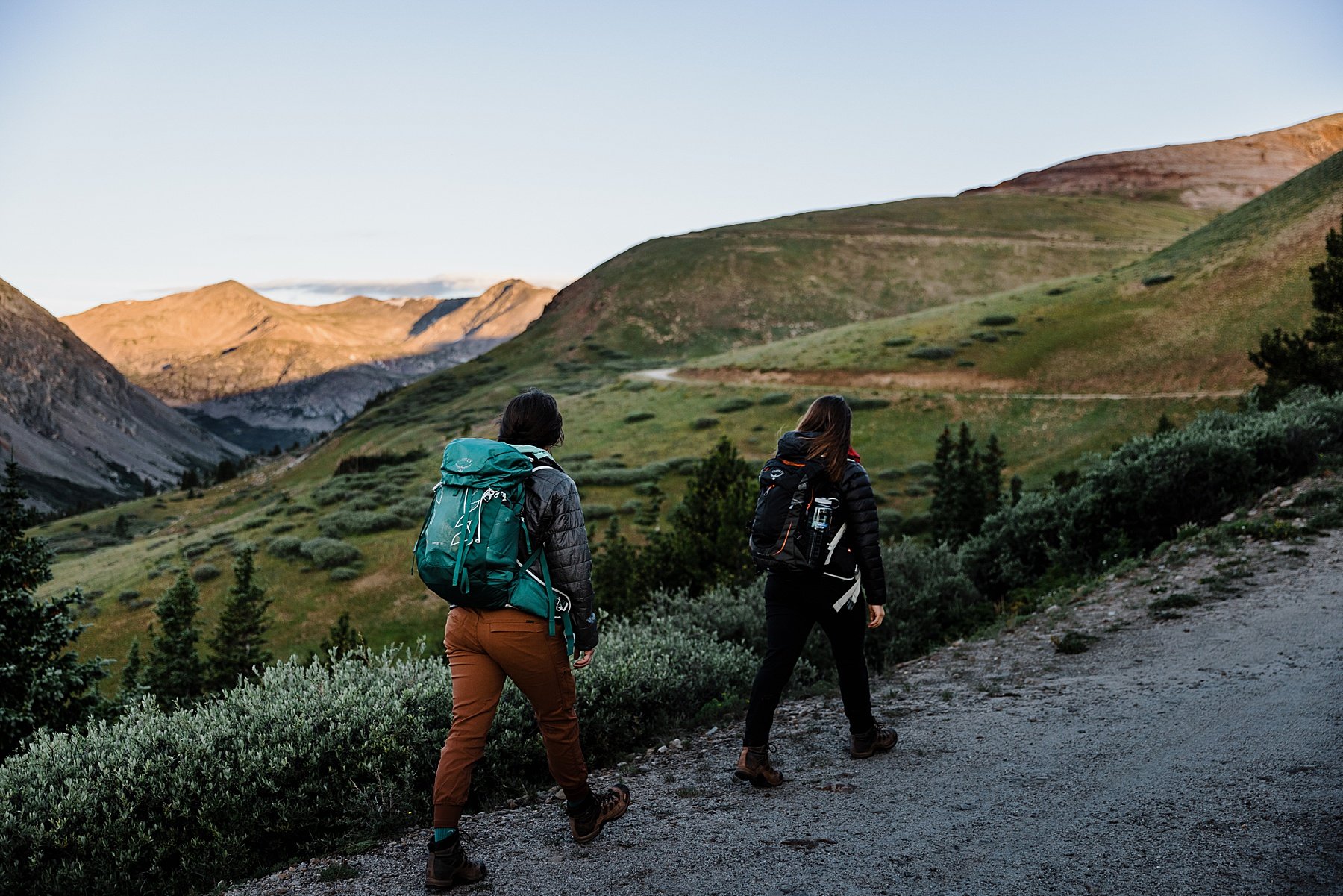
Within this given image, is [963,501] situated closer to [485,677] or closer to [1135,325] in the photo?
[485,677]

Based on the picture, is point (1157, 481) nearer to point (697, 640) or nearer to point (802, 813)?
point (697, 640)

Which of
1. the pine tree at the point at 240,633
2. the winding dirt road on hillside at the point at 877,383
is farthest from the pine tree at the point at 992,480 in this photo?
the pine tree at the point at 240,633

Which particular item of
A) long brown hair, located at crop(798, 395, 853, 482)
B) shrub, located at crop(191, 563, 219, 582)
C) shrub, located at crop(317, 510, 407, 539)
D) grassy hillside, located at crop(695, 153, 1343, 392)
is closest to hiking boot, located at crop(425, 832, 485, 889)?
long brown hair, located at crop(798, 395, 853, 482)

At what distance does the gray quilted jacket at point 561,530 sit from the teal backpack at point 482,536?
7cm

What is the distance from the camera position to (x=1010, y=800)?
17.0 feet

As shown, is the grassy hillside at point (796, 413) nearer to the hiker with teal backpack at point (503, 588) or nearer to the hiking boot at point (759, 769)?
the hiking boot at point (759, 769)

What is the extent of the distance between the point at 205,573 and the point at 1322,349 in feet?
131

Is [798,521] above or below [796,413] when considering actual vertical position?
above

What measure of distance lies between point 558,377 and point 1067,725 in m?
91.6

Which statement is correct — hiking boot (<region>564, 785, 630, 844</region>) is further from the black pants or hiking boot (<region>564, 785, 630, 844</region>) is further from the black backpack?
the black backpack

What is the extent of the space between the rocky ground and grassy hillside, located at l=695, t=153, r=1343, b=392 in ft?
121

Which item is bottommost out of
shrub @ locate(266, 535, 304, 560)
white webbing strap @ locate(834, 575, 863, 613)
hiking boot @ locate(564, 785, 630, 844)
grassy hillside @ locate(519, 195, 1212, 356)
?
shrub @ locate(266, 535, 304, 560)

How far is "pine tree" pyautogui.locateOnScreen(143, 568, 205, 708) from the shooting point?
19328 millimetres

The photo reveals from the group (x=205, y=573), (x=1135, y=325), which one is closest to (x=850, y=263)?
(x=1135, y=325)
